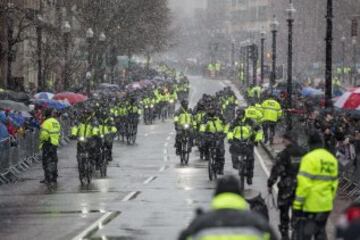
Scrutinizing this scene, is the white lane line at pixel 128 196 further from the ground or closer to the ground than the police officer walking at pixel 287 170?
closer to the ground

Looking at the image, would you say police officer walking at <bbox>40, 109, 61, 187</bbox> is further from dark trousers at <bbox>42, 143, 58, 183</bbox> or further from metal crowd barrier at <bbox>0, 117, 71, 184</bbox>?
metal crowd barrier at <bbox>0, 117, 71, 184</bbox>

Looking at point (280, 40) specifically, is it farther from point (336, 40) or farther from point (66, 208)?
point (66, 208)

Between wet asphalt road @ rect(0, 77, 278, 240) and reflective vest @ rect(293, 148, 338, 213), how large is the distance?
441cm

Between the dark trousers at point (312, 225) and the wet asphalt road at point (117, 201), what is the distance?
400 centimetres

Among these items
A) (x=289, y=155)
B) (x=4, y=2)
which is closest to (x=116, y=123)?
(x=4, y=2)

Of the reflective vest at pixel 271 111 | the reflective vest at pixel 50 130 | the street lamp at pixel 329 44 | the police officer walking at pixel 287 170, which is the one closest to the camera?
the police officer walking at pixel 287 170

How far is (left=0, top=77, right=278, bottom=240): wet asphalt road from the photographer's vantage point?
19984 mm

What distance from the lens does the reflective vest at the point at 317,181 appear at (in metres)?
14.5

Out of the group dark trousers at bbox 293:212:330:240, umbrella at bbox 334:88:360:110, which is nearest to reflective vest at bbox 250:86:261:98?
umbrella at bbox 334:88:360:110

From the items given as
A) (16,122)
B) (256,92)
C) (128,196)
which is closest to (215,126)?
(128,196)

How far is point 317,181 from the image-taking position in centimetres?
1459

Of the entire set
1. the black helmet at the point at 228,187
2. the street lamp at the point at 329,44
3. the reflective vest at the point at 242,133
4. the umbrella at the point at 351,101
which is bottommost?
the reflective vest at the point at 242,133

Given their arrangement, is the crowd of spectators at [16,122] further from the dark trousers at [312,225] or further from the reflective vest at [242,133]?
the dark trousers at [312,225]

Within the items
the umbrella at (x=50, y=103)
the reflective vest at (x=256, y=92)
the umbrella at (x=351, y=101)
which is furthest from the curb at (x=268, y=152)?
the reflective vest at (x=256, y=92)
